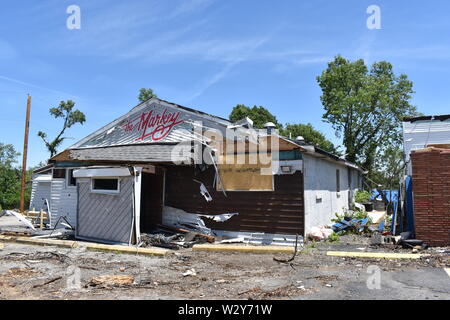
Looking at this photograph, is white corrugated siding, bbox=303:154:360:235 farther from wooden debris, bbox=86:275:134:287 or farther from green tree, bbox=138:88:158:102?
green tree, bbox=138:88:158:102

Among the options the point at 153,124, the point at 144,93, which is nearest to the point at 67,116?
the point at 144,93

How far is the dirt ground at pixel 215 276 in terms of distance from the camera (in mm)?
5840

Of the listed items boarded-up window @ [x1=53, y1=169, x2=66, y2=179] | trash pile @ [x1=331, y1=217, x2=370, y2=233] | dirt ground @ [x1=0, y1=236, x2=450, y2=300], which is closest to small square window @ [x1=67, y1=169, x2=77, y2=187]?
boarded-up window @ [x1=53, y1=169, x2=66, y2=179]

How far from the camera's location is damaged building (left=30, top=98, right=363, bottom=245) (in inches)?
435

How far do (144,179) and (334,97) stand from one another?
31837 millimetres

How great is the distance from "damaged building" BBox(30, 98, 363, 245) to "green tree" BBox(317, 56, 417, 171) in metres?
26.0

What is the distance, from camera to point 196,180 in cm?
1258

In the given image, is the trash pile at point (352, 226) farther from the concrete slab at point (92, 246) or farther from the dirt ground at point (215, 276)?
the concrete slab at point (92, 246)

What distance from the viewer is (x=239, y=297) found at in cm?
568

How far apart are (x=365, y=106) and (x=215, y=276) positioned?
116ft

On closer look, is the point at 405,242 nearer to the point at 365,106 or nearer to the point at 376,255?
the point at 376,255

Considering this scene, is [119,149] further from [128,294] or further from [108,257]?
[128,294]

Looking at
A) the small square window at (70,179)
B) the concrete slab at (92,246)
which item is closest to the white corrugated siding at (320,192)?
the concrete slab at (92,246)

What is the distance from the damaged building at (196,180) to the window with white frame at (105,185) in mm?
35
